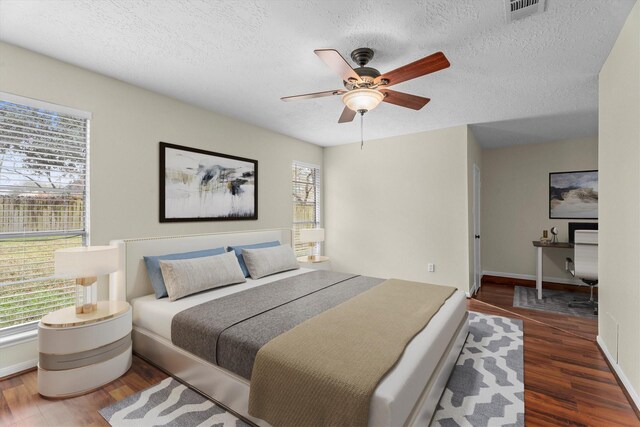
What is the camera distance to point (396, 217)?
500cm

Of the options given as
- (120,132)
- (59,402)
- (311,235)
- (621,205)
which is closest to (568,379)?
(621,205)

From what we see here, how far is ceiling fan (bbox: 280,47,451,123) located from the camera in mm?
1929

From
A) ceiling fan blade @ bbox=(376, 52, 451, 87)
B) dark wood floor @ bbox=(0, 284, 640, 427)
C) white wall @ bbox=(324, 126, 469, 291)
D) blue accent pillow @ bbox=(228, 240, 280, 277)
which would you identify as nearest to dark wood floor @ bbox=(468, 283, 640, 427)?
dark wood floor @ bbox=(0, 284, 640, 427)

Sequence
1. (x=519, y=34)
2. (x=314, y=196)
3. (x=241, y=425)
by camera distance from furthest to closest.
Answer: (x=314, y=196)
(x=519, y=34)
(x=241, y=425)

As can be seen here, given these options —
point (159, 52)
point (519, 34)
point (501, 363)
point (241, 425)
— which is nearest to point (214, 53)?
point (159, 52)

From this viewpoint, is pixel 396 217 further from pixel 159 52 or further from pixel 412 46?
pixel 159 52

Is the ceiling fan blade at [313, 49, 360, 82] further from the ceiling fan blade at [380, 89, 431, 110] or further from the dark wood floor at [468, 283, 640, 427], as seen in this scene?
the dark wood floor at [468, 283, 640, 427]

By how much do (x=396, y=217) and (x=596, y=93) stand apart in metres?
2.77

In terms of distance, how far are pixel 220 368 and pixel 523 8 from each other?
296 centimetres

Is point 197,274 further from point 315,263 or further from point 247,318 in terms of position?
point 315,263

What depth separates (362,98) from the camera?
2279 millimetres

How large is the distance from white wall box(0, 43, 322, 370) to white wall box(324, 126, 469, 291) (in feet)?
7.38

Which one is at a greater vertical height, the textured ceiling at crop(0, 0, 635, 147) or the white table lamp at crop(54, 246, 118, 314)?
the textured ceiling at crop(0, 0, 635, 147)

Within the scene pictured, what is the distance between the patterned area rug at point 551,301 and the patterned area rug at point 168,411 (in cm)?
405
